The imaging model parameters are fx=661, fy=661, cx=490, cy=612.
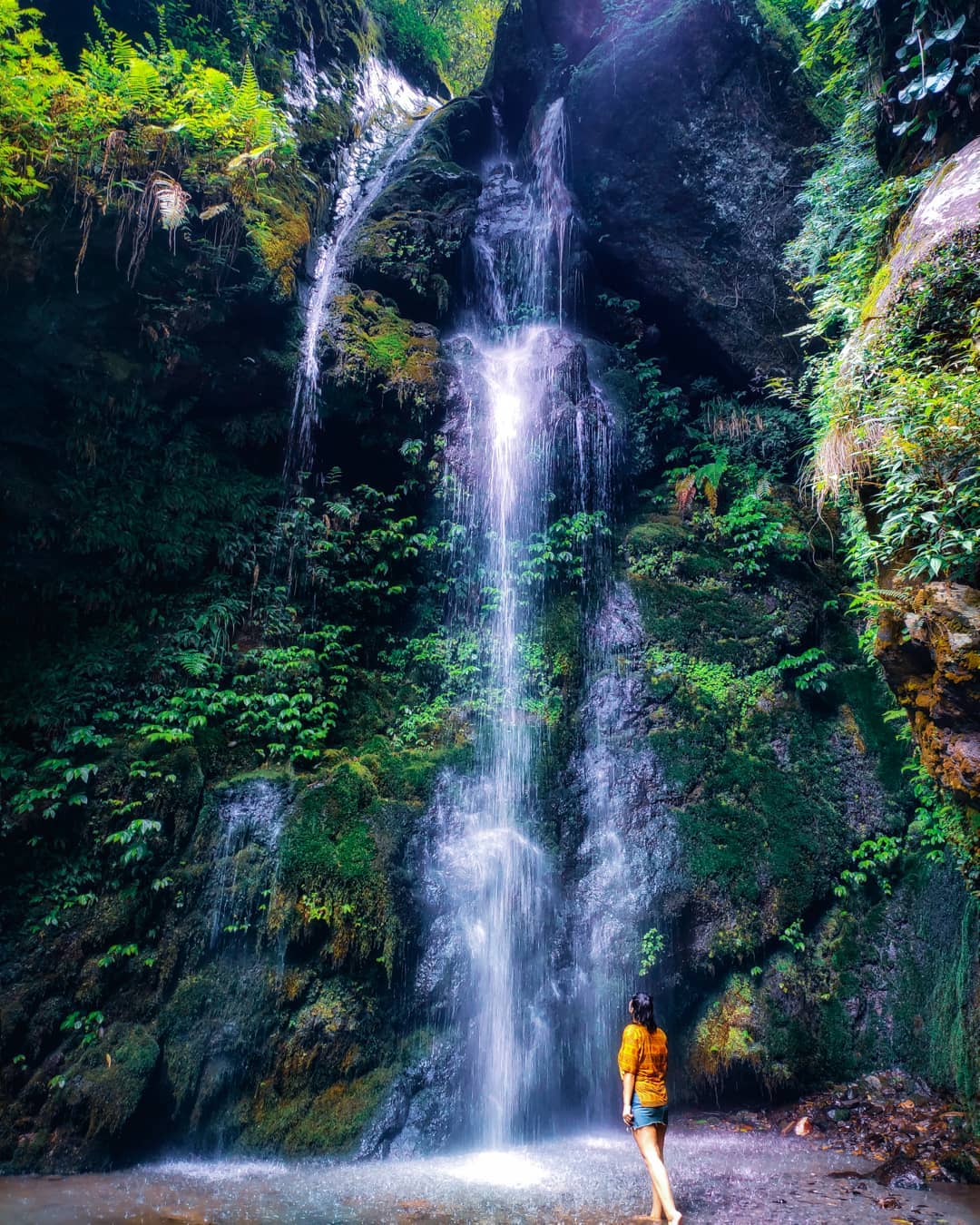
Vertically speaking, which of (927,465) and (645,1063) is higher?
(927,465)

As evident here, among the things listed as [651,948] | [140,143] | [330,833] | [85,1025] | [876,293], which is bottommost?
[85,1025]

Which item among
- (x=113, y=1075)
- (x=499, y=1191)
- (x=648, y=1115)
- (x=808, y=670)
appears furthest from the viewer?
(x=808, y=670)

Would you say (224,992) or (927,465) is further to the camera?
(224,992)

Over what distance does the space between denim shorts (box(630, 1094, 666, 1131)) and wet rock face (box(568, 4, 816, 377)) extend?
10149 mm

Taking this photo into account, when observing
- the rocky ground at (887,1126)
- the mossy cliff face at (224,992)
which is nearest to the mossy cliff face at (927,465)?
the rocky ground at (887,1126)

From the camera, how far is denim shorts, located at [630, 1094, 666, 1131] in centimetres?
419

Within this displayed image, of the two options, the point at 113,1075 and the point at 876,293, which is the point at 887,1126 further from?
the point at 876,293

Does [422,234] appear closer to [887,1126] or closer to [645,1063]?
[645,1063]

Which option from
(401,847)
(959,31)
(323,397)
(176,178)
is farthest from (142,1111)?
(959,31)

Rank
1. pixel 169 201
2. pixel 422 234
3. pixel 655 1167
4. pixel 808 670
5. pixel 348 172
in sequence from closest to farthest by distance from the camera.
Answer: pixel 655 1167 < pixel 169 201 < pixel 808 670 < pixel 422 234 < pixel 348 172

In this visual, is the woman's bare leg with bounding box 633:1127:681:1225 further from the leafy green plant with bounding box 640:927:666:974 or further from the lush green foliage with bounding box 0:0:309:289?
the lush green foliage with bounding box 0:0:309:289

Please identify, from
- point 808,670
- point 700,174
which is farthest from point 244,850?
point 700,174

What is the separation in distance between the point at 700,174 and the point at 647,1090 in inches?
504

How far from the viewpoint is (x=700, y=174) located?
11180 mm
